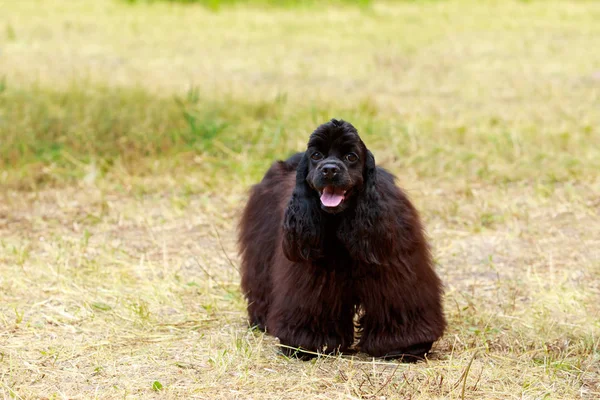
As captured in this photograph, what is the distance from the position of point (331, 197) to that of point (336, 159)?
0.61 ft

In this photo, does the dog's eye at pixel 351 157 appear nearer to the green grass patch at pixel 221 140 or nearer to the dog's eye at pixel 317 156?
the dog's eye at pixel 317 156

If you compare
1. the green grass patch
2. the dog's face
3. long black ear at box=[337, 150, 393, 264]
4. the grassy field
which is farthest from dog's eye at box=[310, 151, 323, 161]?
the green grass patch

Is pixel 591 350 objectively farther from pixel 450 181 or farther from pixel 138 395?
pixel 450 181

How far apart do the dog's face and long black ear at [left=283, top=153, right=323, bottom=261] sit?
7cm

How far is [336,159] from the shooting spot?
14.8 ft

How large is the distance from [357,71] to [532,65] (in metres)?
2.47

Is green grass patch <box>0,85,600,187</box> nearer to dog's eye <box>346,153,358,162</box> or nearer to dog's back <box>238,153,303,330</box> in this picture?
dog's back <box>238,153,303,330</box>

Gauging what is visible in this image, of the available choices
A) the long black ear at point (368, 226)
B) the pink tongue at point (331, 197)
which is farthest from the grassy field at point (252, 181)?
the pink tongue at point (331, 197)

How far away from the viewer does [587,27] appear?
598 inches

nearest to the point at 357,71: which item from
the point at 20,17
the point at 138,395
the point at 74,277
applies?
the point at 20,17

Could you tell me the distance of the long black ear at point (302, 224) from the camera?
182 inches

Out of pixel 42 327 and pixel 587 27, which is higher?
pixel 587 27

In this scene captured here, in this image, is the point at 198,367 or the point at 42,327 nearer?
the point at 198,367

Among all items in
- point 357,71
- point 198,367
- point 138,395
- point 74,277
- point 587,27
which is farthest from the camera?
point 587,27
